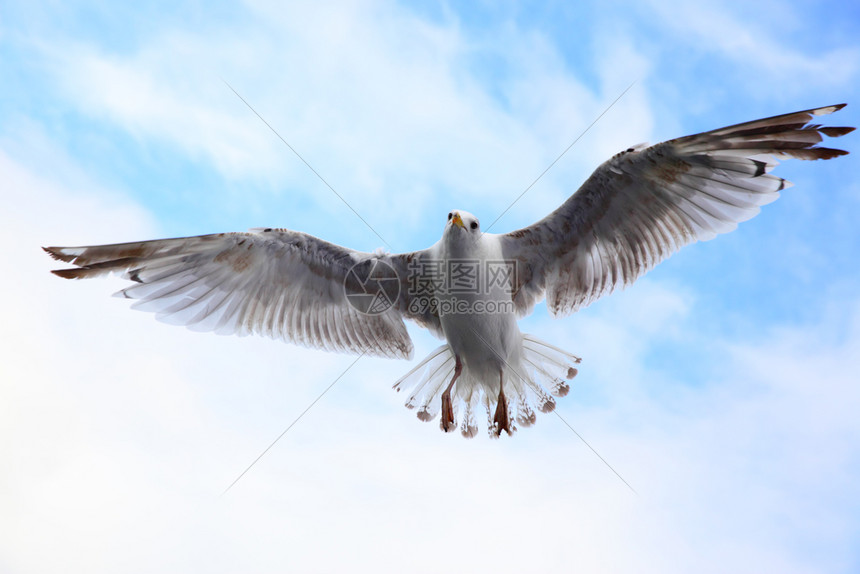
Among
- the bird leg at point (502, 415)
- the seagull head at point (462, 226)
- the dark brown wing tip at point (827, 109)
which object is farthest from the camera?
the bird leg at point (502, 415)

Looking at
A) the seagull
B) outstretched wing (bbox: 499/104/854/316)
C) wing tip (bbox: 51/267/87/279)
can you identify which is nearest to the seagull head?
the seagull

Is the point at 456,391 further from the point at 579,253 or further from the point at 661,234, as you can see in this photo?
the point at 661,234

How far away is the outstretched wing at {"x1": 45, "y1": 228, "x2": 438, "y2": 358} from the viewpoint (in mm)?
5668

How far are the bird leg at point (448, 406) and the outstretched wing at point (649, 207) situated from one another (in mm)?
744

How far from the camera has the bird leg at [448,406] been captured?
557 cm

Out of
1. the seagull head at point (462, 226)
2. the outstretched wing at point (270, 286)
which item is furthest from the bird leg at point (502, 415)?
the seagull head at point (462, 226)

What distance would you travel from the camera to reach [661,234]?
5418mm

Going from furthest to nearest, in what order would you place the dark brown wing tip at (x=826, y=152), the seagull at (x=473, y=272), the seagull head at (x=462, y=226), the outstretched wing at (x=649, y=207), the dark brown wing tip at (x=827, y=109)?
the seagull head at (x=462, y=226) < the seagull at (x=473, y=272) < the outstretched wing at (x=649, y=207) < the dark brown wing tip at (x=826, y=152) < the dark brown wing tip at (x=827, y=109)

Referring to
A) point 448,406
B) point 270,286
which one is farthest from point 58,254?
point 448,406

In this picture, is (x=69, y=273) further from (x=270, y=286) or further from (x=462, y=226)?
A: (x=462, y=226)

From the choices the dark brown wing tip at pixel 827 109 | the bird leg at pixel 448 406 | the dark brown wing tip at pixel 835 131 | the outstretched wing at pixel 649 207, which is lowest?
the bird leg at pixel 448 406

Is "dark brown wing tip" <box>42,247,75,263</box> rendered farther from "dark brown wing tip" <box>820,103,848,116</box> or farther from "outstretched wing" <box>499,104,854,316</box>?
"dark brown wing tip" <box>820,103,848,116</box>

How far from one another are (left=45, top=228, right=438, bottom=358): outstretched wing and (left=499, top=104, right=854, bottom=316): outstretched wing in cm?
106

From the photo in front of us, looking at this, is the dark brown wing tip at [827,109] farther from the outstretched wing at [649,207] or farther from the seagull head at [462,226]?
the seagull head at [462,226]
